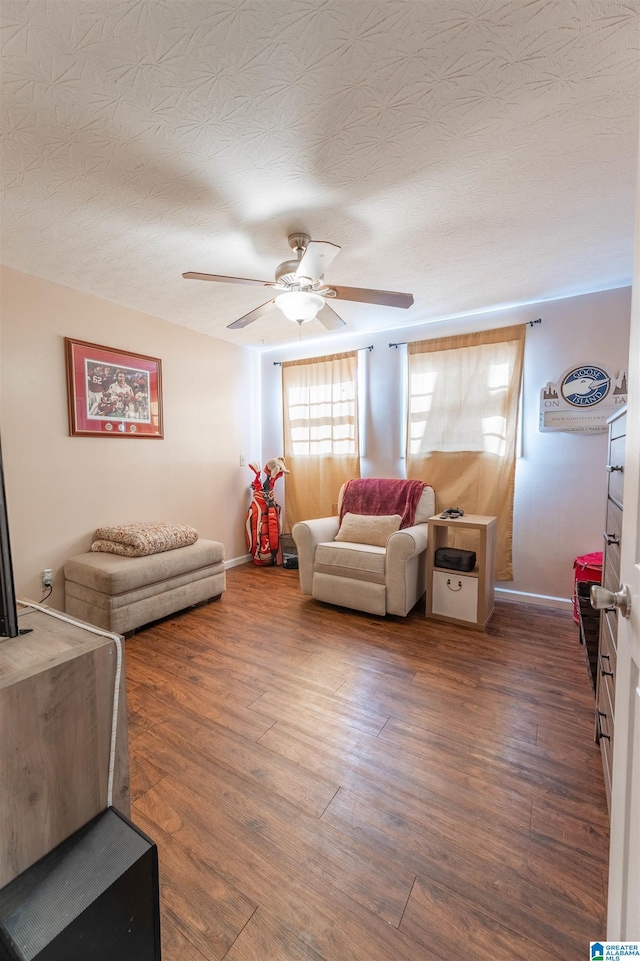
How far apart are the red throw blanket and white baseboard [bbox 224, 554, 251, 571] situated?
58.3 inches

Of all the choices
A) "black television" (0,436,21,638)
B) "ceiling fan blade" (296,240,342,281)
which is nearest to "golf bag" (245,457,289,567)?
"ceiling fan blade" (296,240,342,281)

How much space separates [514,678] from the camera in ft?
6.56

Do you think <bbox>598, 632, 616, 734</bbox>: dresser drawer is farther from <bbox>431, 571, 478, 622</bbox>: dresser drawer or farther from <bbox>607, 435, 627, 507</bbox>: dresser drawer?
<bbox>431, 571, 478, 622</bbox>: dresser drawer

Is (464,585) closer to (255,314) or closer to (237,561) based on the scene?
(255,314)

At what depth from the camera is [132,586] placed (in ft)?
7.96

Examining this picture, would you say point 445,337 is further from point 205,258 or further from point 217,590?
point 217,590

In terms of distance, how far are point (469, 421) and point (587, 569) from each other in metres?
1.42

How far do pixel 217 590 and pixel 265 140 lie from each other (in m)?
2.87

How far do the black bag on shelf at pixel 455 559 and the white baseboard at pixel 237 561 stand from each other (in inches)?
91.0

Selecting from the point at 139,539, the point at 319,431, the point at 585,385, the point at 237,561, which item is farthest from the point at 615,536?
the point at 237,561

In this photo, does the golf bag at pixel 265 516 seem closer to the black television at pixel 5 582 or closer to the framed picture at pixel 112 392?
the framed picture at pixel 112 392

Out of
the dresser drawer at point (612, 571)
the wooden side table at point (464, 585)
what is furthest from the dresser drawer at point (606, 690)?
the wooden side table at point (464, 585)

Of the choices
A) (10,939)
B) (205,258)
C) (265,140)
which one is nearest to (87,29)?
(265,140)

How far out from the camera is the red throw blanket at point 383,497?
3141 millimetres
